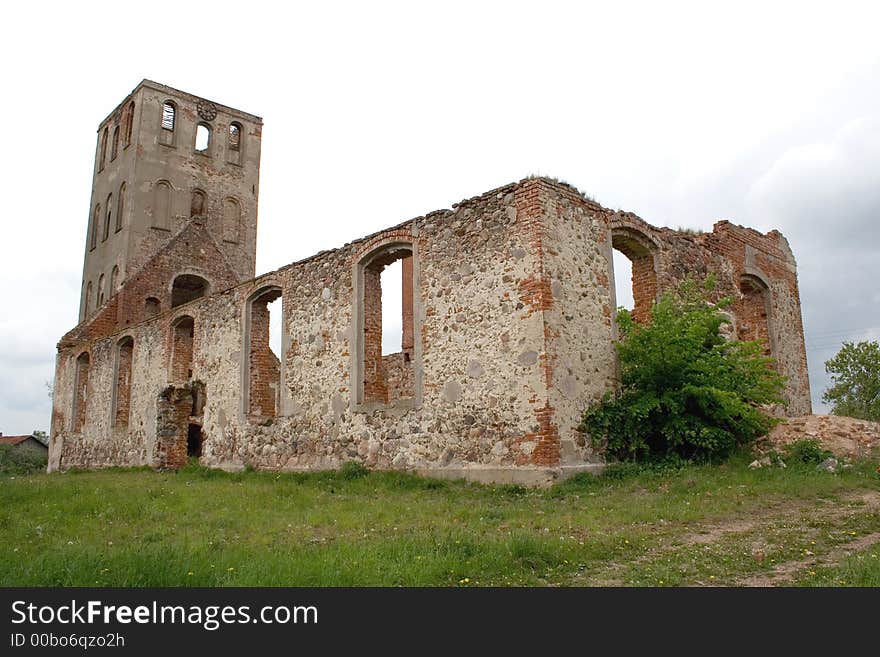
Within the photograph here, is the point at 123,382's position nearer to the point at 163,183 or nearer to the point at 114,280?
the point at 114,280

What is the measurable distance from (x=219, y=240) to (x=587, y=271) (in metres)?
23.5

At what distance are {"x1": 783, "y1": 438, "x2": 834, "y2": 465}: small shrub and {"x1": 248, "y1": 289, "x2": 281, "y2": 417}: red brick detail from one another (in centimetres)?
987

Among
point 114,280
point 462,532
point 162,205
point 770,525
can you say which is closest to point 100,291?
Answer: point 114,280

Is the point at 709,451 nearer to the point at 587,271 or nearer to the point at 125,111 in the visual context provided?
the point at 587,271

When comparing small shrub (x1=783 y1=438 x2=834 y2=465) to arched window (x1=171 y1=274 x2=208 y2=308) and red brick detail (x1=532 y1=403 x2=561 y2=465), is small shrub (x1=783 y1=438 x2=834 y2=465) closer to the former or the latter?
red brick detail (x1=532 y1=403 x2=561 y2=465)

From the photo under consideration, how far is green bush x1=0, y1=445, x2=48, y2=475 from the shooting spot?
2595cm

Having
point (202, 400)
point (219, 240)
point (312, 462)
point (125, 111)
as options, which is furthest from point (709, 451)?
point (125, 111)

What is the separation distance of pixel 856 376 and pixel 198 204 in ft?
96.4

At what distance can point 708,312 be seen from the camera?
33.1 ft

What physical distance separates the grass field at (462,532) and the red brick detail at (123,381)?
31.4 feet

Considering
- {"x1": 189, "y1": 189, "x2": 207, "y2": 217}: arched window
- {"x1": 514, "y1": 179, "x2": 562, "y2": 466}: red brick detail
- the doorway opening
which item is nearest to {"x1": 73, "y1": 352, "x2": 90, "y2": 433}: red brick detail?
the doorway opening

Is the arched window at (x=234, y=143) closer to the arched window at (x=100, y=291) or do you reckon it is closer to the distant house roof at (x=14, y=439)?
the arched window at (x=100, y=291)
